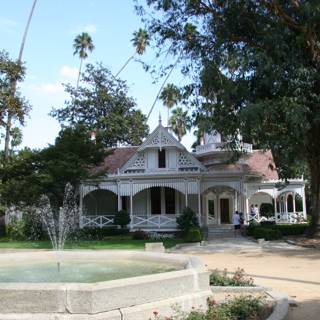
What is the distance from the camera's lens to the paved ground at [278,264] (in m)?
10.7

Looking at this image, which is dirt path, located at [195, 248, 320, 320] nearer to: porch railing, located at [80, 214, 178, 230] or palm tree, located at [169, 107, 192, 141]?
porch railing, located at [80, 214, 178, 230]

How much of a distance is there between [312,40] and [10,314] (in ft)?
69.6

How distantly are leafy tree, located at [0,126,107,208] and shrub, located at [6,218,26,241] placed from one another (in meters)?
1.62

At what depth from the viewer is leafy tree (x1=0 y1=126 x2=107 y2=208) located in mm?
30359

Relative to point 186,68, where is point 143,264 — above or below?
below

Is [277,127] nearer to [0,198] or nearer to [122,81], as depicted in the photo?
[0,198]

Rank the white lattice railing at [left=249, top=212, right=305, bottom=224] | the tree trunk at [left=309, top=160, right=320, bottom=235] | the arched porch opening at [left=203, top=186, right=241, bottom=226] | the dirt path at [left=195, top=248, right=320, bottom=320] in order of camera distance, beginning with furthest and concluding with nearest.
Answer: the arched porch opening at [left=203, top=186, right=241, bottom=226] → the white lattice railing at [left=249, top=212, right=305, bottom=224] → the tree trunk at [left=309, top=160, right=320, bottom=235] → the dirt path at [left=195, top=248, right=320, bottom=320]

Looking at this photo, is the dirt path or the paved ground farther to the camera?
the paved ground

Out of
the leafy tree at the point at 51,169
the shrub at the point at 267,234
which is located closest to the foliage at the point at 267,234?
the shrub at the point at 267,234

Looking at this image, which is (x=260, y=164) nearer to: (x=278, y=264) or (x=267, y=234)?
(x=267, y=234)

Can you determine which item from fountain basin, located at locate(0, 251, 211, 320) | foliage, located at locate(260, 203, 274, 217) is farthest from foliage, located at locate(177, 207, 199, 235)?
fountain basin, located at locate(0, 251, 211, 320)

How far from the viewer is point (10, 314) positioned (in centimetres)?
706

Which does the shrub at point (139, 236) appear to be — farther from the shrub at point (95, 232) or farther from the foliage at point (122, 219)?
the foliage at point (122, 219)

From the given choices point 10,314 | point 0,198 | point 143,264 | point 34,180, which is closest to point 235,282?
point 143,264
